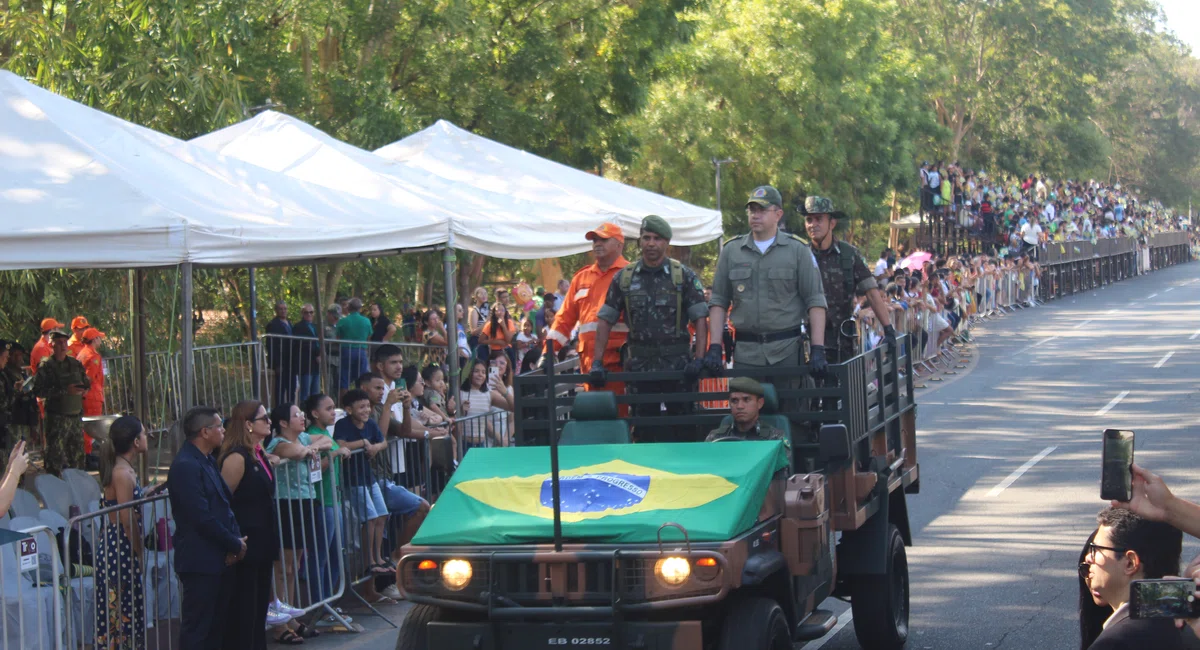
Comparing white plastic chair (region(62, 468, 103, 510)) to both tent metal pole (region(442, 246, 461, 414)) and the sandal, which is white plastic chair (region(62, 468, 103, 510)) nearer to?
the sandal

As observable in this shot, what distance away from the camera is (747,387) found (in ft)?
22.9

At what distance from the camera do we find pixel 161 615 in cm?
839

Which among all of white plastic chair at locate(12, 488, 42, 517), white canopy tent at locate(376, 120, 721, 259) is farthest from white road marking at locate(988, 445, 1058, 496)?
white plastic chair at locate(12, 488, 42, 517)

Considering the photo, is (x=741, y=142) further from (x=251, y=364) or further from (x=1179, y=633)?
(x=1179, y=633)

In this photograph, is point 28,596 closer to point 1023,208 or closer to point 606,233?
point 606,233

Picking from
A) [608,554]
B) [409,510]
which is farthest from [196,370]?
[608,554]

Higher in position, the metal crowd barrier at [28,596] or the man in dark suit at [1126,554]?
the man in dark suit at [1126,554]

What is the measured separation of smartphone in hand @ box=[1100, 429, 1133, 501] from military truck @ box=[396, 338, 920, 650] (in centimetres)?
257

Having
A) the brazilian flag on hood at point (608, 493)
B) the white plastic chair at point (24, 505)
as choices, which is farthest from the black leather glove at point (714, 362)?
the white plastic chair at point (24, 505)

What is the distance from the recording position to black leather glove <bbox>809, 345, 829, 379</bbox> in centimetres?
737

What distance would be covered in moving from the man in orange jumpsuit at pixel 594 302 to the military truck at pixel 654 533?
0.93 m

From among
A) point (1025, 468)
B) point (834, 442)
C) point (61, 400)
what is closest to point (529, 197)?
point (61, 400)

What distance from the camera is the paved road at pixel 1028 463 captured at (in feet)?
29.7

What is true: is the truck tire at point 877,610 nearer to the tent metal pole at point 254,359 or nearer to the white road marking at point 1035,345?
the tent metal pole at point 254,359
